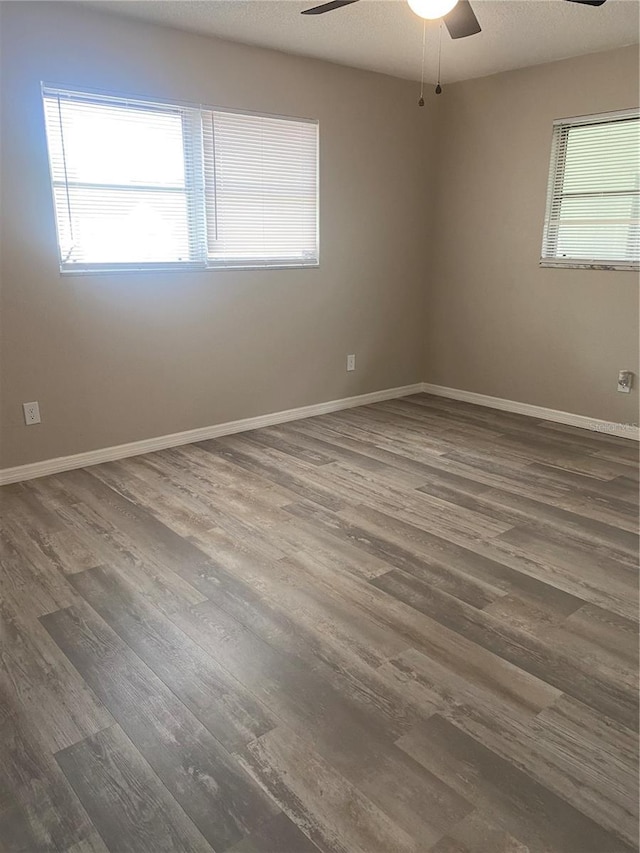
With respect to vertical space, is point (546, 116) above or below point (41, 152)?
above

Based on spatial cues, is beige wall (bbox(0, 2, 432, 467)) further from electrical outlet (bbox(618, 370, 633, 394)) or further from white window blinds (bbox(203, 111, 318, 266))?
electrical outlet (bbox(618, 370, 633, 394))

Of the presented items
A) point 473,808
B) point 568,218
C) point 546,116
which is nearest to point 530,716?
point 473,808

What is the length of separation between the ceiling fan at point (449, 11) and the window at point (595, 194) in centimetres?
172

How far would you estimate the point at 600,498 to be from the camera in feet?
10.8

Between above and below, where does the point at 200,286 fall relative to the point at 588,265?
below

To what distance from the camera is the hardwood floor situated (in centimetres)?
147

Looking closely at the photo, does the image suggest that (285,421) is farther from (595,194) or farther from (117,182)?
(595,194)

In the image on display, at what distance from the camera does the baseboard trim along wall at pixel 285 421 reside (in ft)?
11.7

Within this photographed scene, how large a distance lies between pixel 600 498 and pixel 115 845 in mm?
2769

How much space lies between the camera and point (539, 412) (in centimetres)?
478

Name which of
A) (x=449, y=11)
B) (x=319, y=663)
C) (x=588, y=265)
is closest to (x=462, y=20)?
(x=449, y=11)

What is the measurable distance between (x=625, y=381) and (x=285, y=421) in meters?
2.39

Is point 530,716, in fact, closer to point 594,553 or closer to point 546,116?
point 594,553

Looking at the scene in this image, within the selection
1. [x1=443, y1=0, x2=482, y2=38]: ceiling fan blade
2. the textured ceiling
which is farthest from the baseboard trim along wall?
[x1=443, y1=0, x2=482, y2=38]: ceiling fan blade
